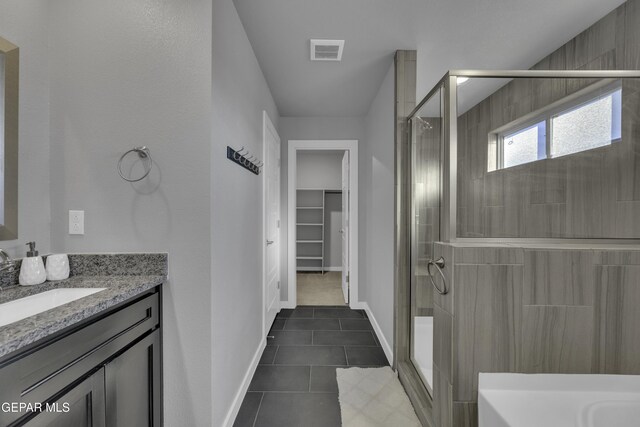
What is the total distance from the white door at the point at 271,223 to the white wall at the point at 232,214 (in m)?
0.32

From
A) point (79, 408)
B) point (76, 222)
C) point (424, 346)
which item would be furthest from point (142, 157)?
point (424, 346)

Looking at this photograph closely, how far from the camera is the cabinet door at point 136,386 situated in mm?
1091

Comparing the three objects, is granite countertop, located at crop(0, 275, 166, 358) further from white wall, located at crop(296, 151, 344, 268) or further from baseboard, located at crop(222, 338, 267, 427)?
white wall, located at crop(296, 151, 344, 268)

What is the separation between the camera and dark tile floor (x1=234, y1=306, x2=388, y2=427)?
1808mm

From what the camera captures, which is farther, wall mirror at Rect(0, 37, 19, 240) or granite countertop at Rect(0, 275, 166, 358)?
wall mirror at Rect(0, 37, 19, 240)

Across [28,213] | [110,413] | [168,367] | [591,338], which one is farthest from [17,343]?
[591,338]

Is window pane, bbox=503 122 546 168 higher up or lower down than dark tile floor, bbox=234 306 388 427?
higher up

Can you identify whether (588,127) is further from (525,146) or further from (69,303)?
(69,303)

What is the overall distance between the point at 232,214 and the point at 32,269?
36.3 inches

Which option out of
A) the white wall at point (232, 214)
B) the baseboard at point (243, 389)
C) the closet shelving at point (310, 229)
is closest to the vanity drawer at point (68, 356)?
the white wall at point (232, 214)

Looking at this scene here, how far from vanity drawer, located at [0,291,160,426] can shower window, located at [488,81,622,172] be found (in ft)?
6.10

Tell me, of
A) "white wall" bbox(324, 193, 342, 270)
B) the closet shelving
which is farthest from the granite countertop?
"white wall" bbox(324, 193, 342, 270)

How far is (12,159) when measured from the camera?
4.15ft

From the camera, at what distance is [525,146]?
4.83ft
